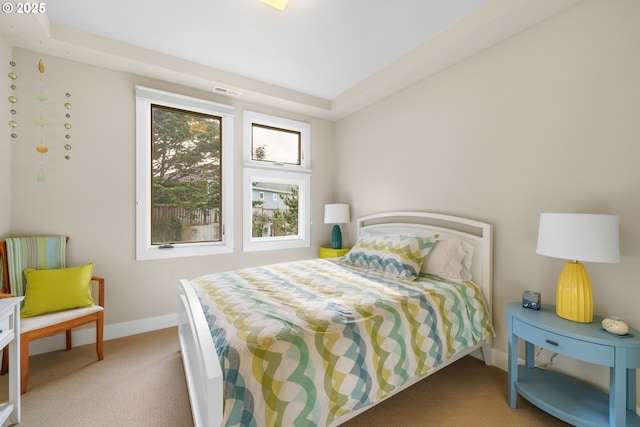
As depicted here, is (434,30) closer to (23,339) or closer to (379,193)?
(379,193)

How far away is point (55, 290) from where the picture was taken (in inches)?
86.5

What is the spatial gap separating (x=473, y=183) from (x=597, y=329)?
51.4 inches

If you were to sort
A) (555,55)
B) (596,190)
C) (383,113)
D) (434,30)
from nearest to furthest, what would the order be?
(596,190), (555,55), (434,30), (383,113)

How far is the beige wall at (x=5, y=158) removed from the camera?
2.18 metres

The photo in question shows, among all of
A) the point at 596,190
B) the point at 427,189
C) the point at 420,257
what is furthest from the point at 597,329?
the point at 427,189

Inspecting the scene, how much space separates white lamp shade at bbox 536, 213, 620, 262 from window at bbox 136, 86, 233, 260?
301 cm

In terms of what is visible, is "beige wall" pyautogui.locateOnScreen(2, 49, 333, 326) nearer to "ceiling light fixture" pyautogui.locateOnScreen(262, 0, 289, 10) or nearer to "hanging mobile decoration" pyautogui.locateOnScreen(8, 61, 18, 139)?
"hanging mobile decoration" pyautogui.locateOnScreen(8, 61, 18, 139)

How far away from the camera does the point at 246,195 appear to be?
3424 mm

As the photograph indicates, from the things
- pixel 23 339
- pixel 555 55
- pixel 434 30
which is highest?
pixel 434 30

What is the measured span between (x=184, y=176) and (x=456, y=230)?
2917 millimetres

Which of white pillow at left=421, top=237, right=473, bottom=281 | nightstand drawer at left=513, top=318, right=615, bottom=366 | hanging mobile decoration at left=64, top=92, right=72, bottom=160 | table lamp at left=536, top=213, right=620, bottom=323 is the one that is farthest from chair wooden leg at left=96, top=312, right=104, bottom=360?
table lamp at left=536, top=213, right=620, bottom=323

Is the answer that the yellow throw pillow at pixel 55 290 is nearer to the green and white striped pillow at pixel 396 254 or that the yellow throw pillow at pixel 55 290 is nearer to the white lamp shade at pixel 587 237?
the green and white striped pillow at pixel 396 254

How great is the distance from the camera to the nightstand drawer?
4.58ft

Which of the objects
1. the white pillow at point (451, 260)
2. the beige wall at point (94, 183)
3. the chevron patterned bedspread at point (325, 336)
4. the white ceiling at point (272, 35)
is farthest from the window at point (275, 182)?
the white pillow at point (451, 260)
